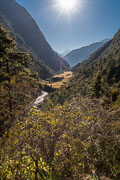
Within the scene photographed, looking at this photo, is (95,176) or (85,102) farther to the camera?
(85,102)

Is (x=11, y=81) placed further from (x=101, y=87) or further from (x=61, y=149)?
(x=101, y=87)

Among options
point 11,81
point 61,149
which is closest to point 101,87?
point 11,81

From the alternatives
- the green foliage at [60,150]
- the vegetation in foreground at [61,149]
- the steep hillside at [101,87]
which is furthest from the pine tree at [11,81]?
the steep hillside at [101,87]

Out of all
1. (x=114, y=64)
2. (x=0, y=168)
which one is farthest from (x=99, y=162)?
(x=114, y=64)

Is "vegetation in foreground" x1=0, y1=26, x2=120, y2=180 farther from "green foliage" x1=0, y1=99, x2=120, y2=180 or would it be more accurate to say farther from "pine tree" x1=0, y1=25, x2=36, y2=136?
"pine tree" x1=0, y1=25, x2=36, y2=136

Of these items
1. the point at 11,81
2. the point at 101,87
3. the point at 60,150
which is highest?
the point at 101,87

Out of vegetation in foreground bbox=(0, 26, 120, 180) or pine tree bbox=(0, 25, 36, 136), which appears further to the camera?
pine tree bbox=(0, 25, 36, 136)

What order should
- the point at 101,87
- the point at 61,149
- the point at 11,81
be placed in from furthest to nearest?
the point at 101,87 < the point at 11,81 < the point at 61,149

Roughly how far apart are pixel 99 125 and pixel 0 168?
350 cm

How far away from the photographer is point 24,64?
32.7 ft

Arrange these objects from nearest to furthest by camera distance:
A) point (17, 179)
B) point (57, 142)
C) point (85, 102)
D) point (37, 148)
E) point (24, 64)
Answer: point (17, 179) < point (37, 148) < point (57, 142) < point (85, 102) < point (24, 64)

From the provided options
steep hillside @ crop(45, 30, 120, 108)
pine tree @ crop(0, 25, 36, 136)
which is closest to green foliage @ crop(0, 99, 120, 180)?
steep hillside @ crop(45, 30, 120, 108)

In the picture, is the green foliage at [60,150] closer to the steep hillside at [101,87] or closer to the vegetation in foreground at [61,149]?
the vegetation in foreground at [61,149]

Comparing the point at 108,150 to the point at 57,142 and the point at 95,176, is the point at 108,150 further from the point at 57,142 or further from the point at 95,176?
the point at 57,142
